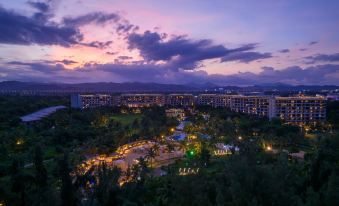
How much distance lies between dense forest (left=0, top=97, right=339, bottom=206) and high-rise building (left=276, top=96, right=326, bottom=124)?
6.43 m

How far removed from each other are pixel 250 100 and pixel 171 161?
138 ft

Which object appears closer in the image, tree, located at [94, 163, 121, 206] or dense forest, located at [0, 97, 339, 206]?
dense forest, located at [0, 97, 339, 206]

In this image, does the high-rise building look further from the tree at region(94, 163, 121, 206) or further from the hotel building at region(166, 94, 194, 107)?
the tree at region(94, 163, 121, 206)

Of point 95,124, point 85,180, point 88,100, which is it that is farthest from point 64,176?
point 88,100

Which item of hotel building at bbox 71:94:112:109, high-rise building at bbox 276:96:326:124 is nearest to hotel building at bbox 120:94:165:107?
hotel building at bbox 71:94:112:109

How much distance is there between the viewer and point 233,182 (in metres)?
9.07

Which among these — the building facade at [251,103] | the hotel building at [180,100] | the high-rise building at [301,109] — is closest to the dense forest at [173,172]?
the high-rise building at [301,109]

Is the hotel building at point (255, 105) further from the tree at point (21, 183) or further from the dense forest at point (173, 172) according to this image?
the tree at point (21, 183)

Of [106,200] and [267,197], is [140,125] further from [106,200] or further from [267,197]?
[267,197]

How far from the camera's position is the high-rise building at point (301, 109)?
56.7 m

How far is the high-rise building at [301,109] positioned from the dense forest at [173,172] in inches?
253

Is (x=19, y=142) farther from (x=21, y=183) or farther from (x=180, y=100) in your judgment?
(x=180, y=100)

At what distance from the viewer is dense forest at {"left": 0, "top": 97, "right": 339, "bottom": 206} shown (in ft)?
31.4

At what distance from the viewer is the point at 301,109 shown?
57.9 metres
